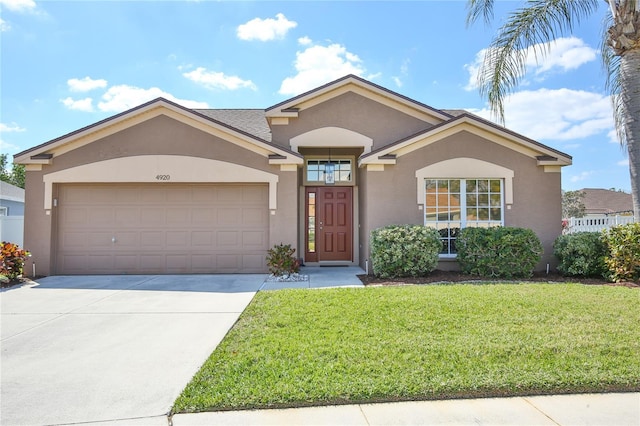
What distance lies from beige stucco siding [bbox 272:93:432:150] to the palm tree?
9.20 feet

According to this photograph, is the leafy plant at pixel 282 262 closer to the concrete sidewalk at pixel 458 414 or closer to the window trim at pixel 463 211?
the window trim at pixel 463 211

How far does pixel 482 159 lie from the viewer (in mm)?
10547

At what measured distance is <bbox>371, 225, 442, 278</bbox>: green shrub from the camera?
9.22m

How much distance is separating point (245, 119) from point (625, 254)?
12.7m

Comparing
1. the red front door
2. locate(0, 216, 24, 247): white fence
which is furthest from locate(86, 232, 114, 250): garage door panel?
the red front door

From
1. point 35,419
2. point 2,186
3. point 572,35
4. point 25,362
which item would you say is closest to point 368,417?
point 35,419

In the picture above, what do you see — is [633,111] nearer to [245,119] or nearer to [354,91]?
[354,91]

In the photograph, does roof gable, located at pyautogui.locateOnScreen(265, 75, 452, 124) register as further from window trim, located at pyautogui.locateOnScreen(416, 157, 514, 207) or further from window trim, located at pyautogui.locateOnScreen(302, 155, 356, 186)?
window trim, located at pyautogui.locateOnScreen(416, 157, 514, 207)

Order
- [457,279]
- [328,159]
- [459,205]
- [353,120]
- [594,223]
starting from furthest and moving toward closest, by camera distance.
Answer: [594,223], [328,159], [353,120], [459,205], [457,279]

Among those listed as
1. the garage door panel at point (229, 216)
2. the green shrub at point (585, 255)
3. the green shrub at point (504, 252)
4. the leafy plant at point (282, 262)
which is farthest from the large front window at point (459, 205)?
the garage door panel at point (229, 216)

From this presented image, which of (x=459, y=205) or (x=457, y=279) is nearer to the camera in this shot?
(x=457, y=279)

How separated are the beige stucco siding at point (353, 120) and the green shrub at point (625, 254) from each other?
624 centimetres

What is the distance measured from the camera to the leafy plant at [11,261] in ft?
30.7

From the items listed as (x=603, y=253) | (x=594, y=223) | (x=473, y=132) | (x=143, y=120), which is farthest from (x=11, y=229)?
(x=594, y=223)
